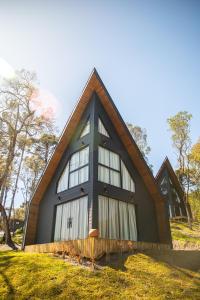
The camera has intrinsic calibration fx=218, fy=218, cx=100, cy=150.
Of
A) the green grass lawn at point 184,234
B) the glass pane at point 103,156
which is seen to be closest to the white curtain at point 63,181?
the glass pane at point 103,156

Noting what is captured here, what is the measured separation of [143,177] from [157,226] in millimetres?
3418

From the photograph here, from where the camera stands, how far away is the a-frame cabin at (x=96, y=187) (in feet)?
39.4

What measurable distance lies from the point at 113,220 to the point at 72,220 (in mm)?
2331

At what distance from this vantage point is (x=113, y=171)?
13766mm

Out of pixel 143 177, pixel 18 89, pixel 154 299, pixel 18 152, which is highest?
pixel 18 89

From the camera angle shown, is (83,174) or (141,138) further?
(141,138)

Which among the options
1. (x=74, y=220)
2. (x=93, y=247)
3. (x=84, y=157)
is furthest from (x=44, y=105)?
(x=93, y=247)

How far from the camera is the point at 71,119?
14.5 metres

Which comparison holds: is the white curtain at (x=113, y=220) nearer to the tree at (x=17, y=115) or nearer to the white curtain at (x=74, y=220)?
the white curtain at (x=74, y=220)

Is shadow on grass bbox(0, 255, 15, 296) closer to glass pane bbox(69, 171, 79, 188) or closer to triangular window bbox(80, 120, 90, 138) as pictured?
glass pane bbox(69, 171, 79, 188)

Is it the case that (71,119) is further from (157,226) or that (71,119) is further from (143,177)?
(157,226)

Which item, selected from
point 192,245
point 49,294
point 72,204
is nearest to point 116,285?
point 49,294

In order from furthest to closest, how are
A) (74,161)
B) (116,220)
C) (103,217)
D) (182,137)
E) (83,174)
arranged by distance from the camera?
(182,137) → (74,161) → (83,174) → (116,220) → (103,217)

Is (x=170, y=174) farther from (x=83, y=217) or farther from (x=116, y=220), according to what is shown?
(x=83, y=217)
